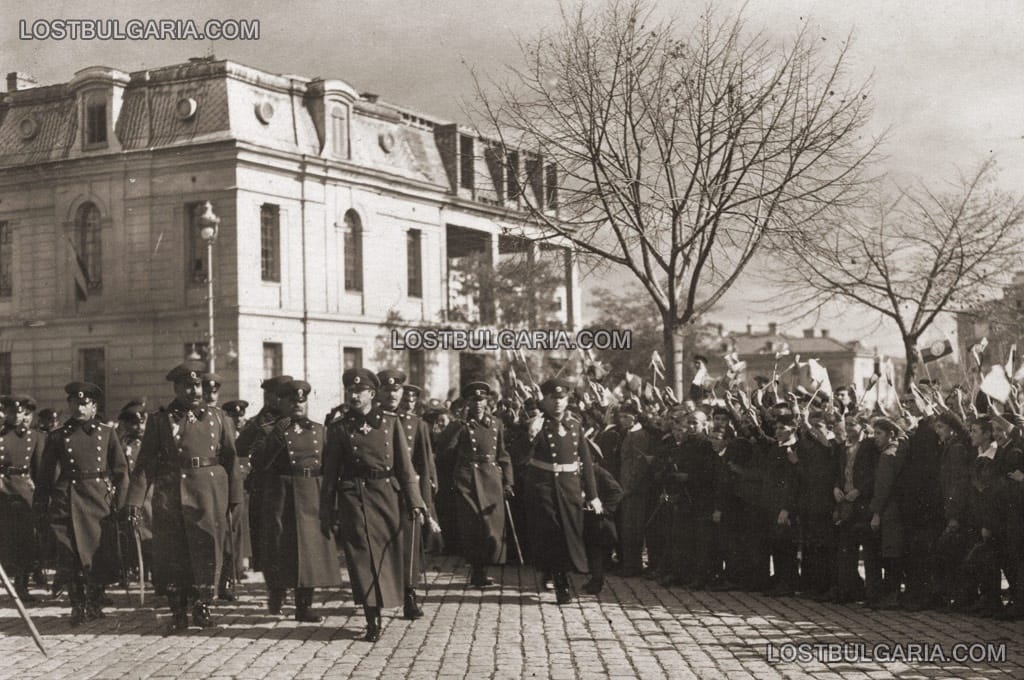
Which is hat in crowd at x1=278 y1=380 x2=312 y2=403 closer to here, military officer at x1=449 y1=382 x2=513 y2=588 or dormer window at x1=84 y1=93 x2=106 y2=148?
military officer at x1=449 y1=382 x2=513 y2=588

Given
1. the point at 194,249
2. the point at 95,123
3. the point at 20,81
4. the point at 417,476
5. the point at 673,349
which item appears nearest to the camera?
the point at 417,476

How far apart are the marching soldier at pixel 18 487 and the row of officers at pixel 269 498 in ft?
0.05

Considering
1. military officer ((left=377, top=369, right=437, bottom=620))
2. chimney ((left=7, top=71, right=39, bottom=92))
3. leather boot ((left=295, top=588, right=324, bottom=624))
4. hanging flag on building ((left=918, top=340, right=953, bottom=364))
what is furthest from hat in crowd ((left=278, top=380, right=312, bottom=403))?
chimney ((left=7, top=71, right=39, bottom=92))

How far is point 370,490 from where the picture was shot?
33.2 feet

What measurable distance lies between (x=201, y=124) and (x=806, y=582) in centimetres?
3021

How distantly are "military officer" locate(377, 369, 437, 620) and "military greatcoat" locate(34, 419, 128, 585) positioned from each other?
2498 millimetres

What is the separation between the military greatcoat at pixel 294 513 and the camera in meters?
10.5

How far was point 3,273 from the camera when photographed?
37594mm

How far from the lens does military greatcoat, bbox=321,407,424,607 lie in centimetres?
998

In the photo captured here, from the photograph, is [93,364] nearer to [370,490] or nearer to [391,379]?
[391,379]

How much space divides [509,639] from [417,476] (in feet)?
5.94

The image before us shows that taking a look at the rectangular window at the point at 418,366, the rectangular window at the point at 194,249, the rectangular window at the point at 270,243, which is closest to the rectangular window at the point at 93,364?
the rectangular window at the point at 194,249

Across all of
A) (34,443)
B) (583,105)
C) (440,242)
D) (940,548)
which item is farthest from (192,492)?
(440,242)

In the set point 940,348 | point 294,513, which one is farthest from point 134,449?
point 940,348
